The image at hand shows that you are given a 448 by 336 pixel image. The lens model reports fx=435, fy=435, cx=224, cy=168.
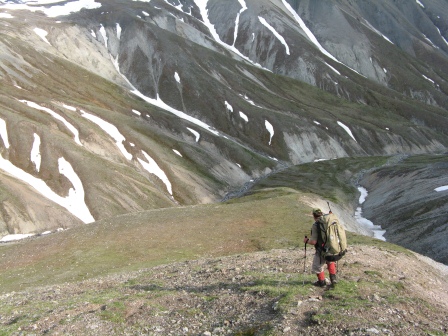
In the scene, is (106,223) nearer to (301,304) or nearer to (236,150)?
(301,304)

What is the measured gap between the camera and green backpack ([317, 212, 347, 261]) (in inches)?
669

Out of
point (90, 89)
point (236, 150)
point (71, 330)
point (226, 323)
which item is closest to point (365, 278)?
point (226, 323)

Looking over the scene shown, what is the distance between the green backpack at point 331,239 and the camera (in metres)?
17.0

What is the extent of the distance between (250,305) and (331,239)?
13.2ft

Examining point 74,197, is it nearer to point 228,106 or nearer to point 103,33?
point 228,106

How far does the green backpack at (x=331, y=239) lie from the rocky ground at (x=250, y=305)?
139 cm

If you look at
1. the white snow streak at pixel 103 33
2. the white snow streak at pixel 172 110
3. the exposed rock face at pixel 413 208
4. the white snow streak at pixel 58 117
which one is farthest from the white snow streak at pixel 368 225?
the white snow streak at pixel 103 33

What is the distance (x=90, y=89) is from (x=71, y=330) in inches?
5023

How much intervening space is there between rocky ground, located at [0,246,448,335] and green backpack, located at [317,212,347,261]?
1394 mm

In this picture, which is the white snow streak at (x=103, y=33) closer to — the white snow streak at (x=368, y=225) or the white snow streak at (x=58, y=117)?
the white snow streak at (x=58, y=117)

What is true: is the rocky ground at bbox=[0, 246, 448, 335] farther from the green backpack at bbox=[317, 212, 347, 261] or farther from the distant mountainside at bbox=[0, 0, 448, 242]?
the distant mountainside at bbox=[0, 0, 448, 242]

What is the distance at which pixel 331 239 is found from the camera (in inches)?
668

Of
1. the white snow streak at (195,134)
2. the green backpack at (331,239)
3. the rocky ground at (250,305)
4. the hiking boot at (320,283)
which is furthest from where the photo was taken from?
the white snow streak at (195,134)

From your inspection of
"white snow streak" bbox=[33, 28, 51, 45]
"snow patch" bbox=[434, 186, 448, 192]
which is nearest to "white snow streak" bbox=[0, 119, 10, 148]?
"snow patch" bbox=[434, 186, 448, 192]
